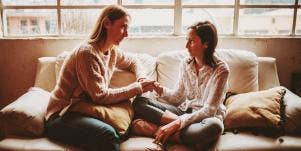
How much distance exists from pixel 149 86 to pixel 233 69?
702 mm

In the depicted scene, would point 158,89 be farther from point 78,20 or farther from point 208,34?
point 78,20

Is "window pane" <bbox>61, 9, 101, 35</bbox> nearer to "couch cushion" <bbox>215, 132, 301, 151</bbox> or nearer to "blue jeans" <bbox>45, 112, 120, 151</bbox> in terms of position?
"blue jeans" <bbox>45, 112, 120, 151</bbox>

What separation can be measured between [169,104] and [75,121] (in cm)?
72

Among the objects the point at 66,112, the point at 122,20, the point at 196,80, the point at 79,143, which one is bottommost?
the point at 79,143

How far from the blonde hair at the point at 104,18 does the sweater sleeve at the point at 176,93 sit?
0.59m

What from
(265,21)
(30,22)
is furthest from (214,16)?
(30,22)

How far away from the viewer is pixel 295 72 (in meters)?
2.94

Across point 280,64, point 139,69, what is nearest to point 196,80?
point 139,69

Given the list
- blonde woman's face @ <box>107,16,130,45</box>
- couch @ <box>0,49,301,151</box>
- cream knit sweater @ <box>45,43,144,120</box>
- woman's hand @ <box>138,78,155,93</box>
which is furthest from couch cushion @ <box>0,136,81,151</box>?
blonde woman's face @ <box>107,16,130,45</box>

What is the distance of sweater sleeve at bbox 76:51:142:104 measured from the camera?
1977mm

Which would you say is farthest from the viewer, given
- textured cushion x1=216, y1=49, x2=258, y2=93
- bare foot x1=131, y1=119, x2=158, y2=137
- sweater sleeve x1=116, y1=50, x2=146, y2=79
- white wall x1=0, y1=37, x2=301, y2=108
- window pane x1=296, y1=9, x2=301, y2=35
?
window pane x1=296, y1=9, x2=301, y2=35

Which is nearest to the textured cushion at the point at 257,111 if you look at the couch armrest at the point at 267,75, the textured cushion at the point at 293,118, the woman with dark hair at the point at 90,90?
the textured cushion at the point at 293,118

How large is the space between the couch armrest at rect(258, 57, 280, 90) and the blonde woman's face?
119cm

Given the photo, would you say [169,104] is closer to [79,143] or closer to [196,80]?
[196,80]
